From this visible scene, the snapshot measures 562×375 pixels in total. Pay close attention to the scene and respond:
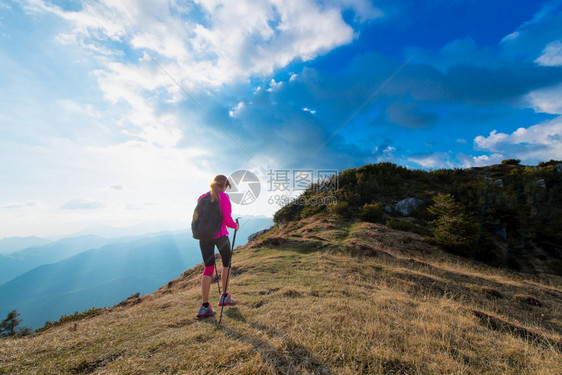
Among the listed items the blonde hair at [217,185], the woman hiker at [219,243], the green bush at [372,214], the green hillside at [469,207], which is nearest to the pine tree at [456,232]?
the green hillside at [469,207]

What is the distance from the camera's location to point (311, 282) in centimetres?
779

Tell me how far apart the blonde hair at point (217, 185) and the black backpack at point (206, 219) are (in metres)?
0.12

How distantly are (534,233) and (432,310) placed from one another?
944 inches

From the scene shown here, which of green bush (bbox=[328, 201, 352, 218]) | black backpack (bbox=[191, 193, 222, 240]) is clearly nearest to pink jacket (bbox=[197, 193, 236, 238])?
black backpack (bbox=[191, 193, 222, 240])

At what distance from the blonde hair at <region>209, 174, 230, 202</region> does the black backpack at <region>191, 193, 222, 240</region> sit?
12 cm

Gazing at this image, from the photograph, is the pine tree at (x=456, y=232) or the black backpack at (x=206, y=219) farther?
the pine tree at (x=456, y=232)

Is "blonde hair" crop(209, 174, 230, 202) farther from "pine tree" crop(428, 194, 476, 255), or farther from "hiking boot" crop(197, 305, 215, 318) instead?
"pine tree" crop(428, 194, 476, 255)

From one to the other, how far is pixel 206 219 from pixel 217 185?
2.80 ft

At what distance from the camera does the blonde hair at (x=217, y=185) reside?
5384 millimetres

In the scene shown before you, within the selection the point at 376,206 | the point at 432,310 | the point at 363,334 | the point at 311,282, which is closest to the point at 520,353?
the point at 432,310

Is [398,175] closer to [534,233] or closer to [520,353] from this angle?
[534,233]

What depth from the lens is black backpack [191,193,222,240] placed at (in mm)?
5230

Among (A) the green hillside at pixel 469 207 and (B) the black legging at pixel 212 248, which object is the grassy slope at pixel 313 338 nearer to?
(B) the black legging at pixel 212 248

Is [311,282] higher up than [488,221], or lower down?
lower down
